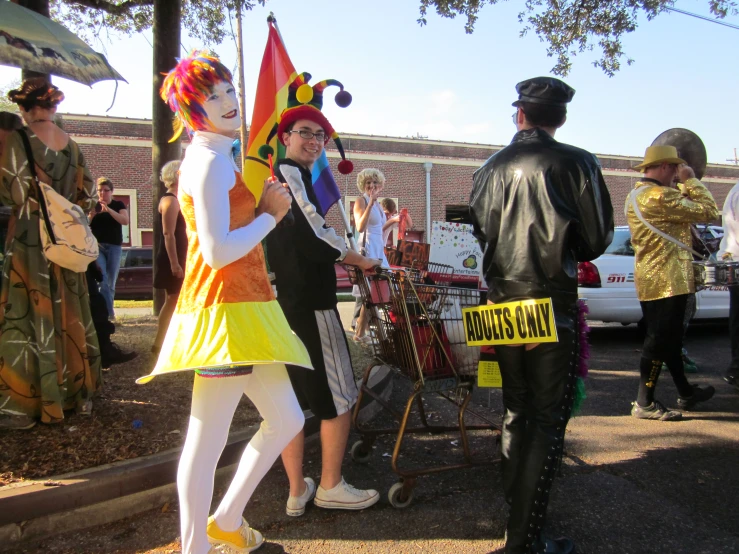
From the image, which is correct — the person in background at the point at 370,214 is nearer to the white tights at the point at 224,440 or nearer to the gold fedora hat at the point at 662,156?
the gold fedora hat at the point at 662,156

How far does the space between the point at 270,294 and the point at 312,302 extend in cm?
58

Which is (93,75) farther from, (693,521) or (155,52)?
(693,521)

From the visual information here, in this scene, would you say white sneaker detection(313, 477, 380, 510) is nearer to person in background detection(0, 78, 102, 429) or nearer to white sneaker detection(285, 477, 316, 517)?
white sneaker detection(285, 477, 316, 517)

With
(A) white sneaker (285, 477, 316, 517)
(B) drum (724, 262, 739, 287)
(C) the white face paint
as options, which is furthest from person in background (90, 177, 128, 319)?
(B) drum (724, 262, 739, 287)

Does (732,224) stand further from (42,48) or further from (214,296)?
(42,48)

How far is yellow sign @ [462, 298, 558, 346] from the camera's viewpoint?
2438mm

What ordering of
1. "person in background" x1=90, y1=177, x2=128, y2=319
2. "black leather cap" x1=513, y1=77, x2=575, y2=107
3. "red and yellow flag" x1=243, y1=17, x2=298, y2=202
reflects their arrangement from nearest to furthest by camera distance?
"black leather cap" x1=513, y1=77, x2=575, y2=107 < "red and yellow flag" x1=243, y1=17, x2=298, y2=202 < "person in background" x1=90, y1=177, x2=128, y2=319

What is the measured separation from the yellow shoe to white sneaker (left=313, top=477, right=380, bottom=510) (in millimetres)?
463

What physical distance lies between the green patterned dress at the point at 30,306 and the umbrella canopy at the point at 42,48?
1.33 ft

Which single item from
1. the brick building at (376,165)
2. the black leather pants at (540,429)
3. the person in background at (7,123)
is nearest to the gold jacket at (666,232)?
the black leather pants at (540,429)

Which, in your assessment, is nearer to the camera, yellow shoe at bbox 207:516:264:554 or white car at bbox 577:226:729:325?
yellow shoe at bbox 207:516:264:554

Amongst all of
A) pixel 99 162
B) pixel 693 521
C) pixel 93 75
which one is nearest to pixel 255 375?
pixel 693 521

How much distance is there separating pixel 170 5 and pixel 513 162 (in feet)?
19.5

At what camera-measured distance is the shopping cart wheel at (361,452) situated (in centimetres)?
373
